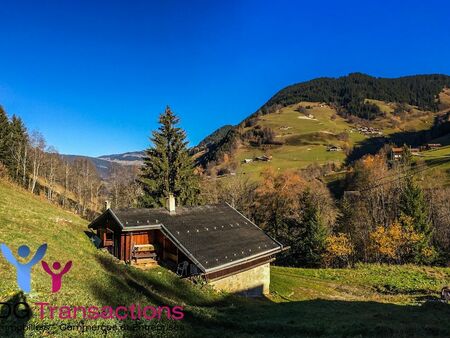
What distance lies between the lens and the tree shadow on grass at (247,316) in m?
13.2

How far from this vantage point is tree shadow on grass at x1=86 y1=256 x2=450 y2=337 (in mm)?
13227

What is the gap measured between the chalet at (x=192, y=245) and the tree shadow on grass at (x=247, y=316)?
1.77 metres

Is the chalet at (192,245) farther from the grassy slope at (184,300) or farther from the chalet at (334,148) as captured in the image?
the chalet at (334,148)

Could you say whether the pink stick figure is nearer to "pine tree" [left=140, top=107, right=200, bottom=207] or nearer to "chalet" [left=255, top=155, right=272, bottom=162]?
"pine tree" [left=140, top=107, right=200, bottom=207]

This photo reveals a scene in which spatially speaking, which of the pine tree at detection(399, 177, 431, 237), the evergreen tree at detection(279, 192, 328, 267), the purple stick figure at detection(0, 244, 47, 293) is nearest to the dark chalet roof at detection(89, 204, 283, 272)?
the purple stick figure at detection(0, 244, 47, 293)

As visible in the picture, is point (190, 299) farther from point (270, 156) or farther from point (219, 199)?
point (270, 156)

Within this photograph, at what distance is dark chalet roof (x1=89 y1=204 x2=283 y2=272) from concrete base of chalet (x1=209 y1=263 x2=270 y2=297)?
1.36 m

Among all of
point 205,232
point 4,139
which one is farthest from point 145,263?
point 4,139

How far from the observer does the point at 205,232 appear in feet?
87.4

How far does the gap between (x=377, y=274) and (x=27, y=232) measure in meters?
37.9

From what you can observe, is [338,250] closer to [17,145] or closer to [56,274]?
[56,274]

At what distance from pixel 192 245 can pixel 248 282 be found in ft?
19.3

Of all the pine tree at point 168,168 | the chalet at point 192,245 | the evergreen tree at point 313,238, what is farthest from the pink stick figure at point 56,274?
the evergreen tree at point 313,238

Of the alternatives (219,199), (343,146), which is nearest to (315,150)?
(343,146)
